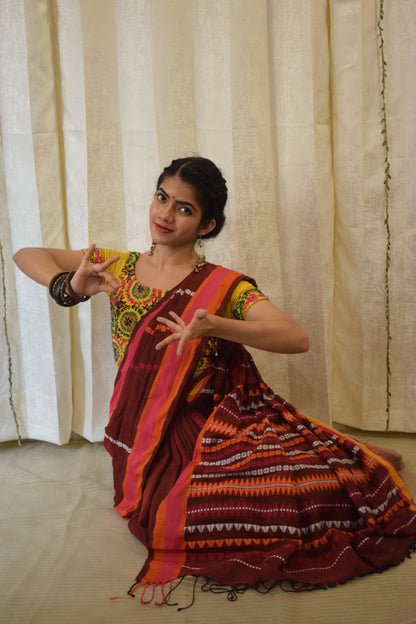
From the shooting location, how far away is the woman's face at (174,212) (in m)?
1.60

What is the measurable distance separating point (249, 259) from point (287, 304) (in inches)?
9.4

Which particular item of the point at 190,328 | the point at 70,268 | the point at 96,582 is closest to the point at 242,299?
the point at 190,328

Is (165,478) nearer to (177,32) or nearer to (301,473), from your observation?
(301,473)

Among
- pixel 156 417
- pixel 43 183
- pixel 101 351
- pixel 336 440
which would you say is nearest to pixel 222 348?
pixel 156 417

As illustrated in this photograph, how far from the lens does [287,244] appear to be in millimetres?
2100

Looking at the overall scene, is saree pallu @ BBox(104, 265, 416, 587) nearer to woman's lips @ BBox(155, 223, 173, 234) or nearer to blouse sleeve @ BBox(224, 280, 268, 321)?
blouse sleeve @ BBox(224, 280, 268, 321)

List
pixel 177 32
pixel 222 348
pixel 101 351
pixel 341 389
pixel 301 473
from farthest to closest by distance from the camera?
pixel 341 389
pixel 101 351
pixel 177 32
pixel 222 348
pixel 301 473

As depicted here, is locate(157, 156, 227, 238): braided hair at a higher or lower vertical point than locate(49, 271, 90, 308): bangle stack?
higher

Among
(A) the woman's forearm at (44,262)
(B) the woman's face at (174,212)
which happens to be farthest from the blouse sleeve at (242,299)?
(A) the woman's forearm at (44,262)

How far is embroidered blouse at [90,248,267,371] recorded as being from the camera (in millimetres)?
1626

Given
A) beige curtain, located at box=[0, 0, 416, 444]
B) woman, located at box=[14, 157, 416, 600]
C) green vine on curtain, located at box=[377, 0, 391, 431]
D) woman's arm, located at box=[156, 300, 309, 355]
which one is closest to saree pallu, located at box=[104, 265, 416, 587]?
woman, located at box=[14, 157, 416, 600]

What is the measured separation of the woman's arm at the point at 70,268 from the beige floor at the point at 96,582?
629 millimetres

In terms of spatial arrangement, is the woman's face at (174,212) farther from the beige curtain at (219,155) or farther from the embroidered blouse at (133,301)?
the beige curtain at (219,155)

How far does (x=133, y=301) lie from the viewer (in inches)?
65.3
